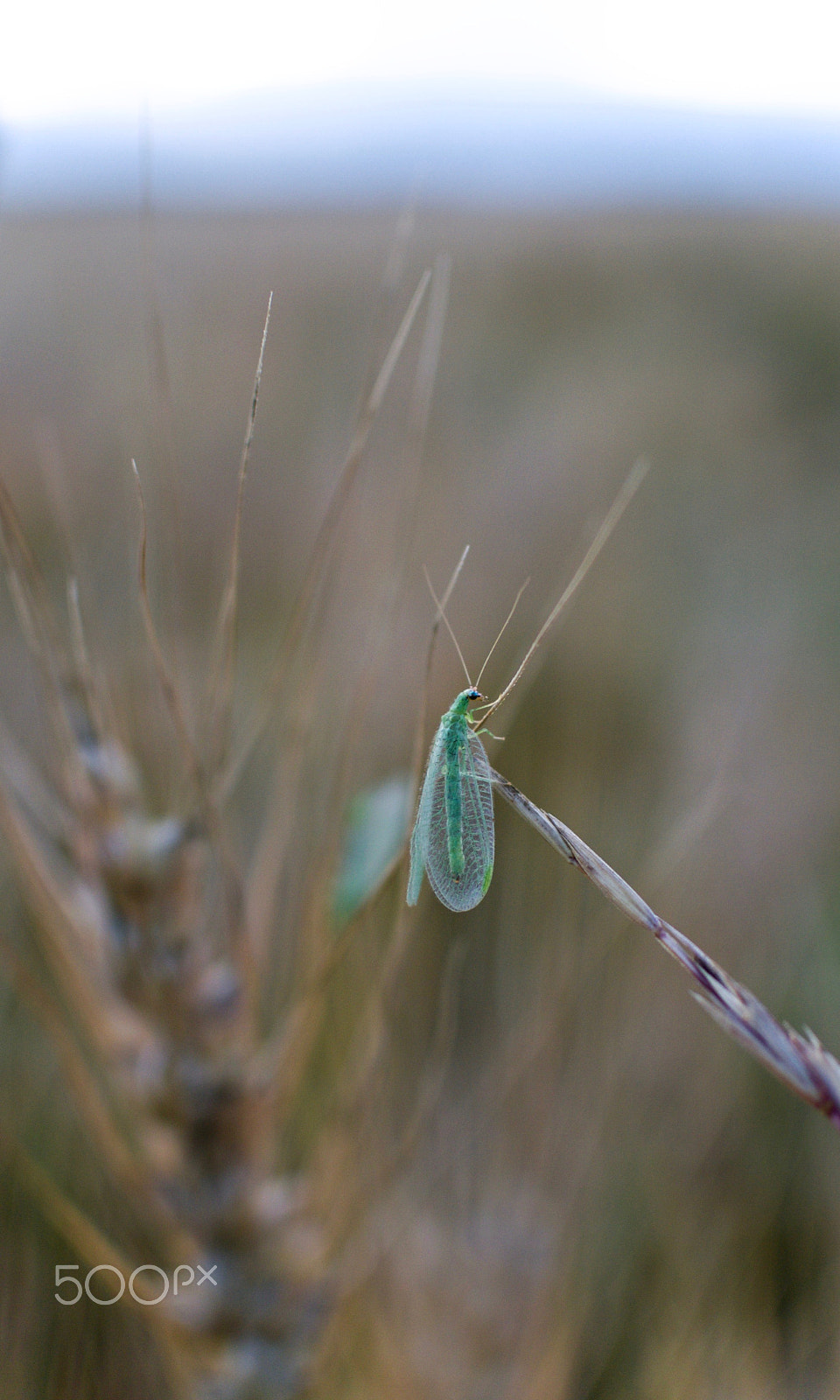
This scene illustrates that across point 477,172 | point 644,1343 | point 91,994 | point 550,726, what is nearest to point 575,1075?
point 644,1343

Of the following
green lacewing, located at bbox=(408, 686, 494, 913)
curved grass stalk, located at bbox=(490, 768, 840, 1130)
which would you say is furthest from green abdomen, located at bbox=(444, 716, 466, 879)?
curved grass stalk, located at bbox=(490, 768, 840, 1130)

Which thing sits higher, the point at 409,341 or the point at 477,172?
the point at 477,172

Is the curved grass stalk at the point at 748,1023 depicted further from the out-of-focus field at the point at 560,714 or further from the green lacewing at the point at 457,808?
the out-of-focus field at the point at 560,714

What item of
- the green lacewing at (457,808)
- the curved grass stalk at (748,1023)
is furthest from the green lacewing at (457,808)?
the curved grass stalk at (748,1023)

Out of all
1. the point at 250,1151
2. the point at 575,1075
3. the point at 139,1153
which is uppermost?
the point at 139,1153

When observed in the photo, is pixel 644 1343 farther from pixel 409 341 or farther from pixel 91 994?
pixel 409 341

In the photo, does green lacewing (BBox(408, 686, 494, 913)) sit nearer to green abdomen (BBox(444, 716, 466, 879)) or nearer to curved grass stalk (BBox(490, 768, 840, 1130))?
green abdomen (BBox(444, 716, 466, 879))
